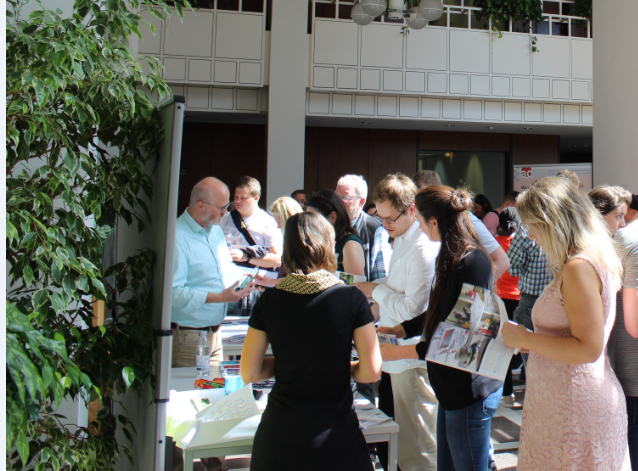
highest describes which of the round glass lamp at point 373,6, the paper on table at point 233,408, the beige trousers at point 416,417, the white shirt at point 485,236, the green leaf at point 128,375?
the round glass lamp at point 373,6

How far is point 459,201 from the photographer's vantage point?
200 centimetres

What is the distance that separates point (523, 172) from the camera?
9.34 meters

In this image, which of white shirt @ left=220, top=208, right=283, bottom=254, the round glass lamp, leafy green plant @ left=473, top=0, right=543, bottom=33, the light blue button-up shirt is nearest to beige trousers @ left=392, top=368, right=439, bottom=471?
the light blue button-up shirt

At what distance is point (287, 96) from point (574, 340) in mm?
7631

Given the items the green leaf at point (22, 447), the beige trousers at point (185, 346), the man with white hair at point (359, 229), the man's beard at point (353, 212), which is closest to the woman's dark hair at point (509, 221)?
the man with white hair at point (359, 229)

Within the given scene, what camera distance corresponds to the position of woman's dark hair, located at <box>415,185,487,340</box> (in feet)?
6.43

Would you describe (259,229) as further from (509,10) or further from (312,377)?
(509,10)

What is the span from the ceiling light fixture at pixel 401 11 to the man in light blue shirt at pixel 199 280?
15.8 feet

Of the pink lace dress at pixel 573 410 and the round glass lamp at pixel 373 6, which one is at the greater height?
the round glass lamp at pixel 373 6

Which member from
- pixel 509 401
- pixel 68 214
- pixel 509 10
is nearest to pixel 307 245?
pixel 68 214

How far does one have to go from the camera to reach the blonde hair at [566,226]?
64.1 inches

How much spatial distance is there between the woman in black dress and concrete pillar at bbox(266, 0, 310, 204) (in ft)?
22.8

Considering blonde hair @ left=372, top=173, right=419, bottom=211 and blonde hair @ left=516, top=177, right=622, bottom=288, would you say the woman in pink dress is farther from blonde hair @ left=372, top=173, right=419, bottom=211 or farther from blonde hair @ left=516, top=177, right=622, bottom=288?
blonde hair @ left=372, top=173, right=419, bottom=211

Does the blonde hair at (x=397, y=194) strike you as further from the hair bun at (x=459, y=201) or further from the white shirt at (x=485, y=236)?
the white shirt at (x=485, y=236)
